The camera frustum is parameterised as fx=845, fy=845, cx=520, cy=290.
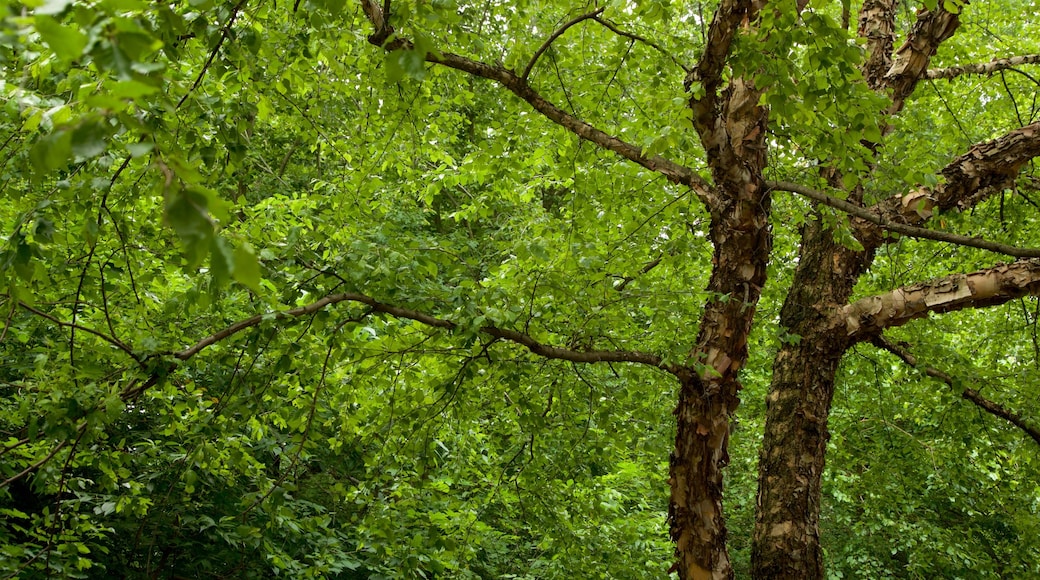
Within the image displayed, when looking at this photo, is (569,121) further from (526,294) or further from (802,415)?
(802,415)

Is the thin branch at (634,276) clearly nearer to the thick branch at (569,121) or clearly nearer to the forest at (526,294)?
the forest at (526,294)

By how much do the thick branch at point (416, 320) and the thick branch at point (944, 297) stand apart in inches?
53.5

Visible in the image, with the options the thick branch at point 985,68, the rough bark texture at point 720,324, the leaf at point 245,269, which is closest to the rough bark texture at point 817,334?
the thick branch at point 985,68

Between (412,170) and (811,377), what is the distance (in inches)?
97.8

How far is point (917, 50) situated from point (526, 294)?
9.14 ft

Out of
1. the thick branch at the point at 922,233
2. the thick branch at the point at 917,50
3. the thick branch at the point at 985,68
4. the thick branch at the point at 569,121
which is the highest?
the thick branch at the point at 985,68

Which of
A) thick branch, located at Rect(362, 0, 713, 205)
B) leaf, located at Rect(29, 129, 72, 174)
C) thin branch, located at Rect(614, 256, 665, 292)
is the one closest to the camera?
leaf, located at Rect(29, 129, 72, 174)

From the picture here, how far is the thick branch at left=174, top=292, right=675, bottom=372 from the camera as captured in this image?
288 cm

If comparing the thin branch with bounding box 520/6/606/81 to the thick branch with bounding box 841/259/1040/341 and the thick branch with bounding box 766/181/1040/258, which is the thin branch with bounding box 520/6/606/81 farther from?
the thick branch with bounding box 841/259/1040/341

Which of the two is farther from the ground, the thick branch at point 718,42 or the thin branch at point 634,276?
the thin branch at point 634,276

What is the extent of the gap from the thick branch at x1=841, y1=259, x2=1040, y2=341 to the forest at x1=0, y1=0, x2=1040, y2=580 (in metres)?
0.02

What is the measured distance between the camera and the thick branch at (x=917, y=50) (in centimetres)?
475

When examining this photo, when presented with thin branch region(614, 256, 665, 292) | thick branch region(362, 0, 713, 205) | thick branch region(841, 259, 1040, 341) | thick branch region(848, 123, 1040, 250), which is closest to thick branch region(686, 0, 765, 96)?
thick branch region(362, 0, 713, 205)

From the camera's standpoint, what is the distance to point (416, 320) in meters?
3.37
